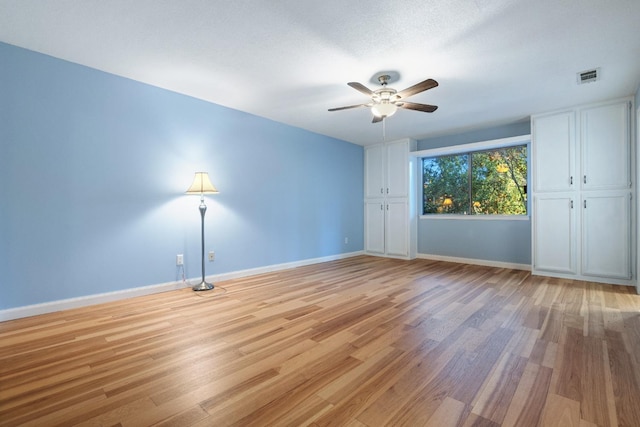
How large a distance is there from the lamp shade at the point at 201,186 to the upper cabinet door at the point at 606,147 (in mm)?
4812

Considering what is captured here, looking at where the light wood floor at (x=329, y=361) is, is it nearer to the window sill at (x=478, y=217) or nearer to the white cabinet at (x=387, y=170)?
the window sill at (x=478, y=217)

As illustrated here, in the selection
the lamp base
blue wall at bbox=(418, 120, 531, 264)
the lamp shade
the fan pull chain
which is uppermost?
the fan pull chain

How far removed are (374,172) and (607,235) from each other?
3692 mm

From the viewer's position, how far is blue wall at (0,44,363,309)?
2.51 m

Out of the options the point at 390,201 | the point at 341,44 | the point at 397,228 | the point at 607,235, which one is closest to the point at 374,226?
the point at 397,228

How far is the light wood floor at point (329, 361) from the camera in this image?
131 cm

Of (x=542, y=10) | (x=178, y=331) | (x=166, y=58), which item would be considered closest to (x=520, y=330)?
(x=542, y=10)

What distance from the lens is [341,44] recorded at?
7.95 ft

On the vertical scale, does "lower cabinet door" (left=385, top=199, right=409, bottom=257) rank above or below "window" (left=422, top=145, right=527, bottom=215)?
below

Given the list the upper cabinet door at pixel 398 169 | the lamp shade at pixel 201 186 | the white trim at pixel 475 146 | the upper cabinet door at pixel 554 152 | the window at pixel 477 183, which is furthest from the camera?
the upper cabinet door at pixel 398 169

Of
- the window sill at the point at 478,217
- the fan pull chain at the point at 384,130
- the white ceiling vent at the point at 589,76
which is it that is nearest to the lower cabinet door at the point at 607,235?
the window sill at the point at 478,217

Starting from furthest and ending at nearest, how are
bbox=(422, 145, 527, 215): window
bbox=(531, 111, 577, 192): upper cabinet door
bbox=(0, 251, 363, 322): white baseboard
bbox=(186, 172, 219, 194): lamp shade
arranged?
bbox=(422, 145, 527, 215): window < bbox=(531, 111, 577, 192): upper cabinet door < bbox=(186, 172, 219, 194): lamp shade < bbox=(0, 251, 363, 322): white baseboard

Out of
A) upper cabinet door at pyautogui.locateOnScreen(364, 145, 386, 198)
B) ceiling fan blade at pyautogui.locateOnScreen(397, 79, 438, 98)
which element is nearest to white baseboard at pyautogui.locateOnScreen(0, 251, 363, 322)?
upper cabinet door at pyautogui.locateOnScreen(364, 145, 386, 198)

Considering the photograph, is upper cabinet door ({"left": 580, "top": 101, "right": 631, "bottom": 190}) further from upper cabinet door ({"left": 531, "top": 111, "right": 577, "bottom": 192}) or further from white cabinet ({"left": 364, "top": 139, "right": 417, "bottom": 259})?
white cabinet ({"left": 364, "top": 139, "right": 417, "bottom": 259})
